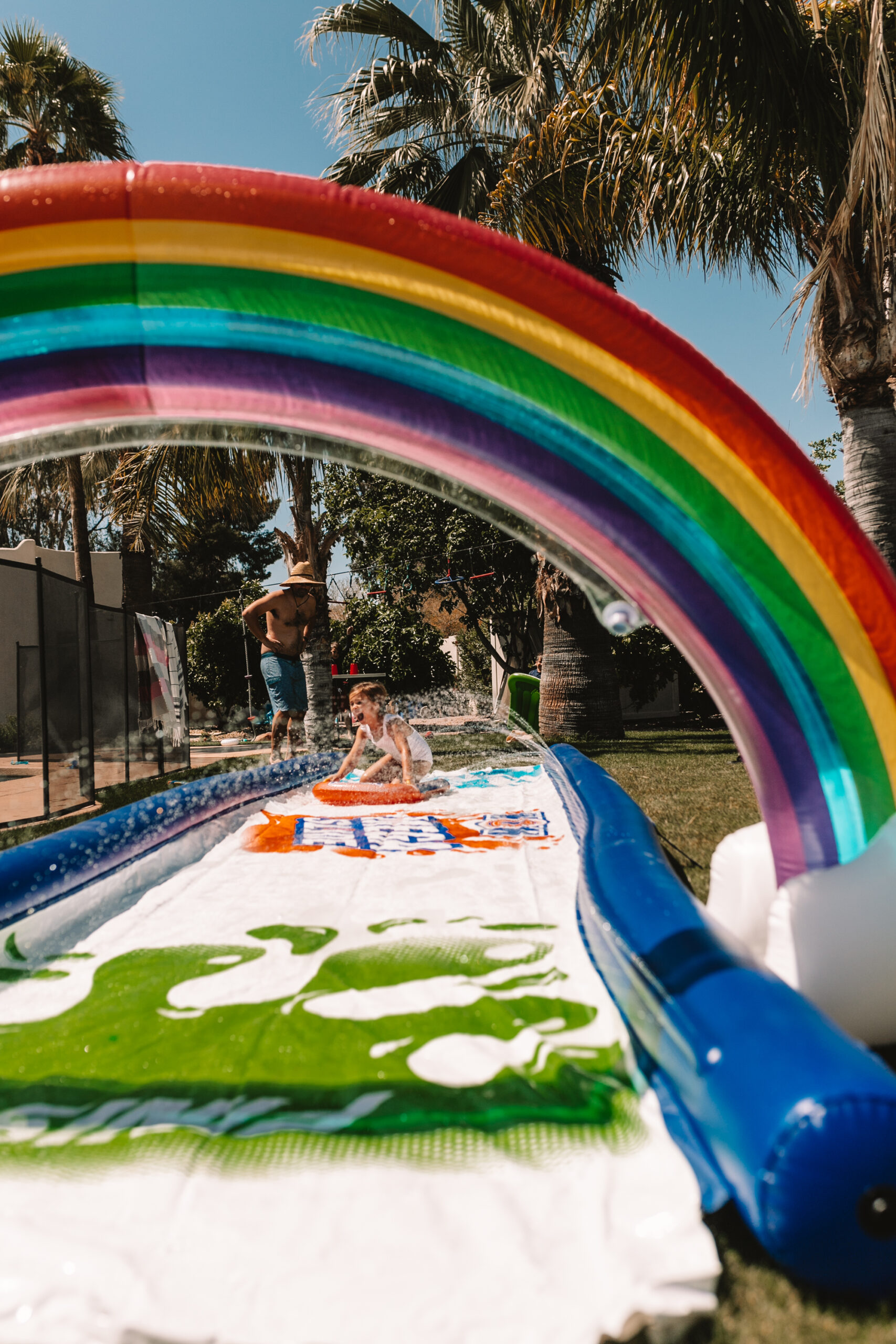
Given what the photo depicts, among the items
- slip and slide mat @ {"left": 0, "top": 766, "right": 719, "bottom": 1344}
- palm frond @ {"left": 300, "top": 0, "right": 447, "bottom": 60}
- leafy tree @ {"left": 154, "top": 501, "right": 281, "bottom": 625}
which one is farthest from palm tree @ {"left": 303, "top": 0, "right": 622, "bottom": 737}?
leafy tree @ {"left": 154, "top": 501, "right": 281, "bottom": 625}

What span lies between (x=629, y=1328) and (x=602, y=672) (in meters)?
9.82

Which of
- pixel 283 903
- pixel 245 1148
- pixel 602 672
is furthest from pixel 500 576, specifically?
pixel 245 1148

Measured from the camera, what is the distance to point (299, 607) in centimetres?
855

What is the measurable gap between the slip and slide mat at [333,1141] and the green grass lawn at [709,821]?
0.24 ft

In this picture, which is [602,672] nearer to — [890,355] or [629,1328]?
[890,355]

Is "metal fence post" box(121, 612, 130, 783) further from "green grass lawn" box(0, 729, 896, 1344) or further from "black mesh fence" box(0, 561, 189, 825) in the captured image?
"green grass lawn" box(0, 729, 896, 1344)

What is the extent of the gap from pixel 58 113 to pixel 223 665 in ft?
38.4

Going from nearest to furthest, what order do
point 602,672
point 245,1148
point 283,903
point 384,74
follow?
point 245,1148 → point 283,903 → point 602,672 → point 384,74

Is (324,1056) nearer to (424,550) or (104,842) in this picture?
(104,842)

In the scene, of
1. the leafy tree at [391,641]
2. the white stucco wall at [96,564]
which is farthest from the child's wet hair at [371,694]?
the white stucco wall at [96,564]

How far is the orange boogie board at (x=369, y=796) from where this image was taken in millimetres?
6066


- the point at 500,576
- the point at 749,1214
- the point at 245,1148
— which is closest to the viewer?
the point at 749,1214

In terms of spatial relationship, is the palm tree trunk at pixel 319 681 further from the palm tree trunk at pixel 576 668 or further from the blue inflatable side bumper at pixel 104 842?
the blue inflatable side bumper at pixel 104 842

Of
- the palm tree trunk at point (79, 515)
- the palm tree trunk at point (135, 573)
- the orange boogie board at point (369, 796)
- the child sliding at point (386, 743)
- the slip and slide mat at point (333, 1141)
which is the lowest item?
the slip and slide mat at point (333, 1141)
